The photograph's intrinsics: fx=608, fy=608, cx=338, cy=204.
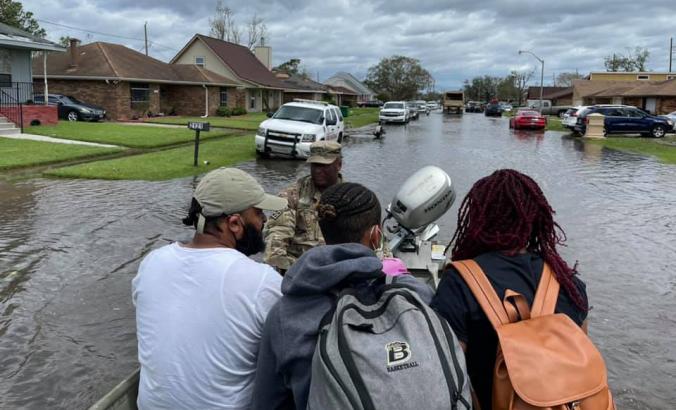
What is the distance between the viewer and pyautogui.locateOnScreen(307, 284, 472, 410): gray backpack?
172 cm

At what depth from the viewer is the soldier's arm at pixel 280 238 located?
429 cm

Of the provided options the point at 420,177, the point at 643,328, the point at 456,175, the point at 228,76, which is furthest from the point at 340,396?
the point at 228,76

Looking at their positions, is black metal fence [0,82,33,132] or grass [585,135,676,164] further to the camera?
black metal fence [0,82,33,132]

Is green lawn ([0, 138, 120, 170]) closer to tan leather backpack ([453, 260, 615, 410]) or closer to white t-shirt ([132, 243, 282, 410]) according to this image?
white t-shirt ([132, 243, 282, 410])

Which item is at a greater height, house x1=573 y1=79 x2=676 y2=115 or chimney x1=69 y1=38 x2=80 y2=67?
chimney x1=69 y1=38 x2=80 y2=67

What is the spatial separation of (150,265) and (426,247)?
258 cm

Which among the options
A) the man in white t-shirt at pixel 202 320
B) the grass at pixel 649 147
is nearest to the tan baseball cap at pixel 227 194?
the man in white t-shirt at pixel 202 320

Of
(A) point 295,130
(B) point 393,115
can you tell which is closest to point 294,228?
(A) point 295,130

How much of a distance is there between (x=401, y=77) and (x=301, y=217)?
416 ft

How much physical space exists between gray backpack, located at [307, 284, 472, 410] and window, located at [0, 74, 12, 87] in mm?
27183

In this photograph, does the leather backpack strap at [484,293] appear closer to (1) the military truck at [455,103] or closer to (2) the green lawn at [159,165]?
(2) the green lawn at [159,165]

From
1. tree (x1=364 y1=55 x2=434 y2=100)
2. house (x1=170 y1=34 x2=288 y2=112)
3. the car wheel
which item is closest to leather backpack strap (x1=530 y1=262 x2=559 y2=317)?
the car wheel

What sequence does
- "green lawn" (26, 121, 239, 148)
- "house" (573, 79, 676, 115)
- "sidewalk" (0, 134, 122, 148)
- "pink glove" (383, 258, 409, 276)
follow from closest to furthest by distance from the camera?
"pink glove" (383, 258, 409, 276), "sidewalk" (0, 134, 122, 148), "green lawn" (26, 121, 239, 148), "house" (573, 79, 676, 115)

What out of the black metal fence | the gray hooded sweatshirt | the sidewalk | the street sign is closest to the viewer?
the gray hooded sweatshirt
